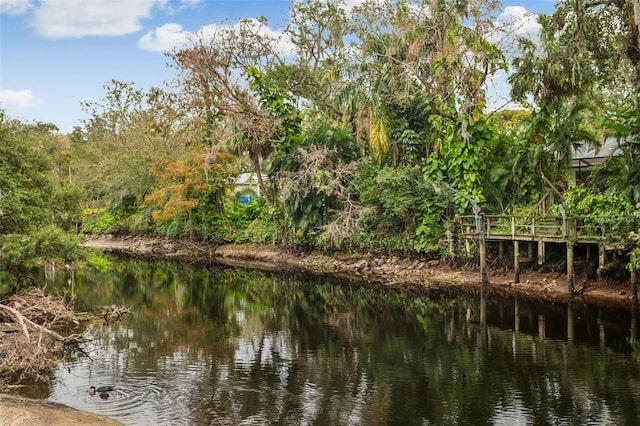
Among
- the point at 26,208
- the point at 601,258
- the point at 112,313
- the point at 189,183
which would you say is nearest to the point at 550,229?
the point at 601,258

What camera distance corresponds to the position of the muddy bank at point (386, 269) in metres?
24.1

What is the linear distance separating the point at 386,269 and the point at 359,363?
16.6 m

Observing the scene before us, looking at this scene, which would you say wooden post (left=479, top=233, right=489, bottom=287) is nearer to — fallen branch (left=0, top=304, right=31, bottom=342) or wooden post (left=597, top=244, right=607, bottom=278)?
wooden post (left=597, top=244, right=607, bottom=278)

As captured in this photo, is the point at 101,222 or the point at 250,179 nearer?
the point at 250,179

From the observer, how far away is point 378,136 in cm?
3167

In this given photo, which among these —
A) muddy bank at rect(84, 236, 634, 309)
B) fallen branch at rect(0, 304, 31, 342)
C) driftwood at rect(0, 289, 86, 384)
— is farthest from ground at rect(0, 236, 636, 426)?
fallen branch at rect(0, 304, 31, 342)

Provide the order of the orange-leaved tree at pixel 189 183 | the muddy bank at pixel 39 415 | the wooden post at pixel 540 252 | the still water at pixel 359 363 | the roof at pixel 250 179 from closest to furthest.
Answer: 1. the muddy bank at pixel 39 415
2. the still water at pixel 359 363
3. the wooden post at pixel 540 252
4. the orange-leaved tree at pixel 189 183
5. the roof at pixel 250 179

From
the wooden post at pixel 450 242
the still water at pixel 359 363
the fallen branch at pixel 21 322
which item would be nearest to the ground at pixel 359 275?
the wooden post at pixel 450 242

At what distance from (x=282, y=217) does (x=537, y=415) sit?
1130 inches

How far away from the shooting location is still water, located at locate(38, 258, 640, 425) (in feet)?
41.8

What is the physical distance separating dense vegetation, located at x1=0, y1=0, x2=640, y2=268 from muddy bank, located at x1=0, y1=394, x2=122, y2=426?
8742 millimetres

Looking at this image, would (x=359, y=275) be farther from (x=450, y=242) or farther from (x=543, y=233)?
(x=543, y=233)

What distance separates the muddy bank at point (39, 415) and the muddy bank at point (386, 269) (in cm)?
1766

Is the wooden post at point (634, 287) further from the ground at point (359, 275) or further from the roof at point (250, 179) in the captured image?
the roof at point (250, 179)
